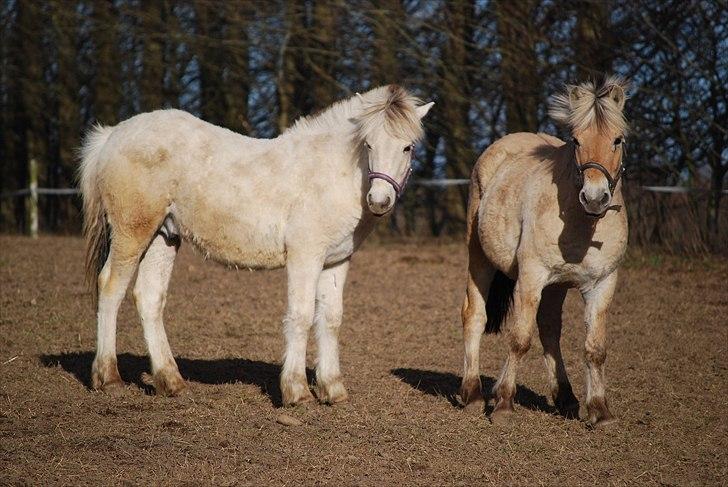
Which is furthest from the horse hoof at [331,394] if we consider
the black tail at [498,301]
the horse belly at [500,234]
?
the horse belly at [500,234]

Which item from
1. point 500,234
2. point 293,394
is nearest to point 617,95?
point 500,234

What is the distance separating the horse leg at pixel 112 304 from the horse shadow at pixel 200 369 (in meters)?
0.24

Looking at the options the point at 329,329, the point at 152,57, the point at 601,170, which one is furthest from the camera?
the point at 152,57

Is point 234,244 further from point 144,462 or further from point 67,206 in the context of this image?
point 67,206

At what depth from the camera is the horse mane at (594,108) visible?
531cm

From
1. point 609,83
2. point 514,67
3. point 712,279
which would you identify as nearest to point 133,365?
point 609,83

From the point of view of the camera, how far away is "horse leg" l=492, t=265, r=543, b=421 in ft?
18.2

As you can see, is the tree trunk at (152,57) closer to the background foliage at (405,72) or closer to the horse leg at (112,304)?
the background foliage at (405,72)

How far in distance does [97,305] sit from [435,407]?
257 cm

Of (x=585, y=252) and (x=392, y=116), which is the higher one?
(x=392, y=116)

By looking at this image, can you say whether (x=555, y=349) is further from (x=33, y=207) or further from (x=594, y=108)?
(x=33, y=207)

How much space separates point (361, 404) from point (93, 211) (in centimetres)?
239

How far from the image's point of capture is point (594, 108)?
5.33 metres

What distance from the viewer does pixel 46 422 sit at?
5.57 meters
